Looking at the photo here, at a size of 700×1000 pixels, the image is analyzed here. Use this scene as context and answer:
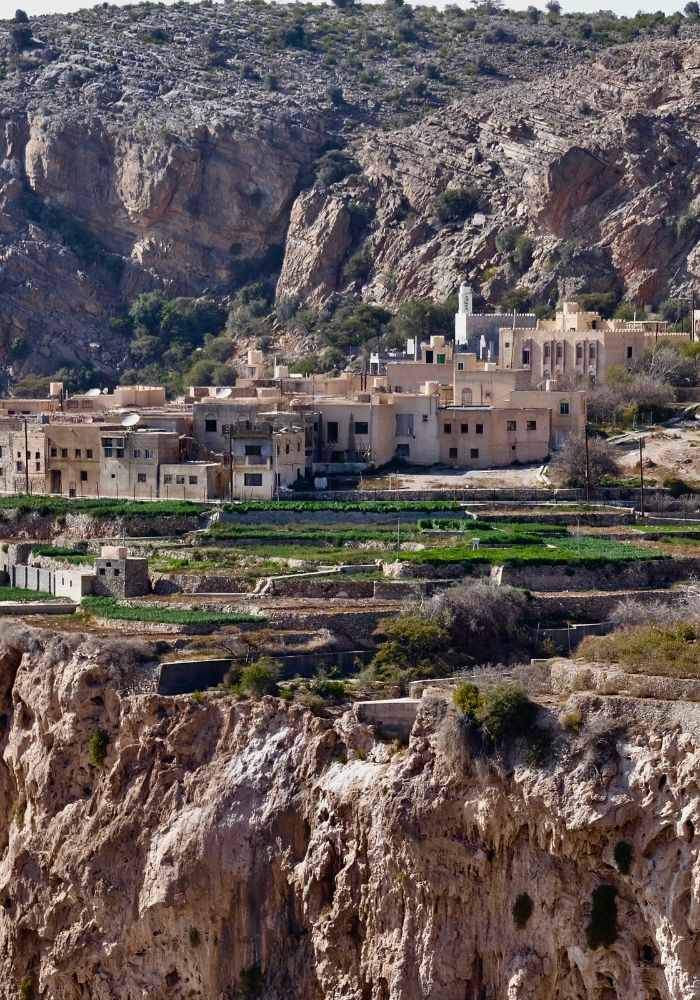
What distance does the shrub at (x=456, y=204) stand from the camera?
278 ft

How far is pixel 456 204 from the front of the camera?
84688 mm

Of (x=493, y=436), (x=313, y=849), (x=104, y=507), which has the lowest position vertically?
(x=313, y=849)

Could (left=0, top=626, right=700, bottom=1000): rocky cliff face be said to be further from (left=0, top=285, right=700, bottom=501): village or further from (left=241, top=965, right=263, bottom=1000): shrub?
(left=0, top=285, right=700, bottom=501): village

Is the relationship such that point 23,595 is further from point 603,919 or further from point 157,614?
point 603,919

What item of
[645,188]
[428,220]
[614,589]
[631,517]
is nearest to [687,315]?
[645,188]

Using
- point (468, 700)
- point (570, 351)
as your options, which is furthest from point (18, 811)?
point (570, 351)

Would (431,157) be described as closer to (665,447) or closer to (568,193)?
(568,193)

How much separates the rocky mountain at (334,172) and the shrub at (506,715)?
44.9 m

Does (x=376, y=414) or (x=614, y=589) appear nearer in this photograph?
(x=614, y=589)

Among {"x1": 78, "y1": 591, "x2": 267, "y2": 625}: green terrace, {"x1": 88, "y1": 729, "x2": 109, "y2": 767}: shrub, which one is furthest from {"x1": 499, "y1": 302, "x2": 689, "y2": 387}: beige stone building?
{"x1": 88, "y1": 729, "x2": 109, "y2": 767}: shrub

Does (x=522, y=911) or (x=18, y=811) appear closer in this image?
(x=522, y=911)

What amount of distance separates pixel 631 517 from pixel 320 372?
25.2 meters

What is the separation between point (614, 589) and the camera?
149 ft

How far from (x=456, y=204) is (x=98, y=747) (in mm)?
48068
